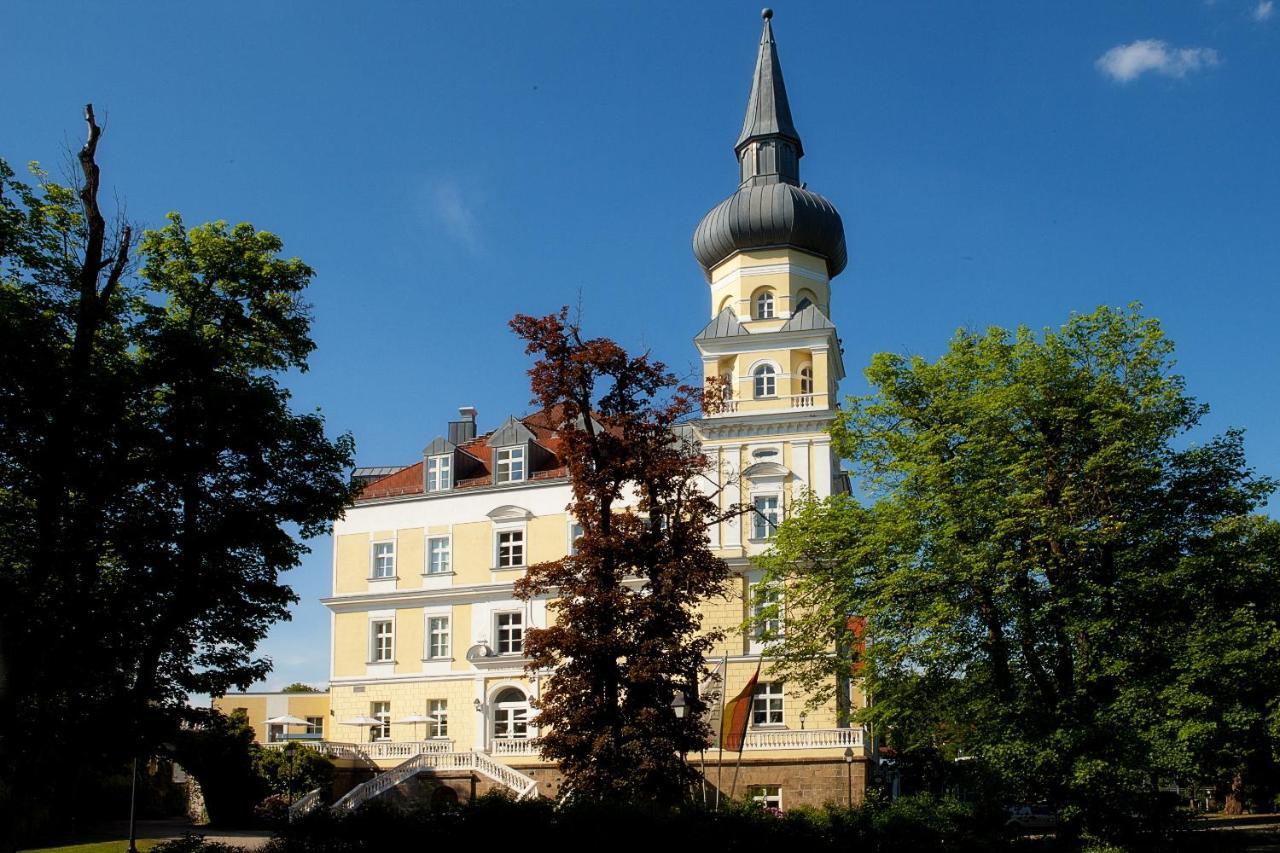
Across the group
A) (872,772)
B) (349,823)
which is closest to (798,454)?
(872,772)

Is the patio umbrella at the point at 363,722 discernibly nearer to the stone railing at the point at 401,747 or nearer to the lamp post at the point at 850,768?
the stone railing at the point at 401,747

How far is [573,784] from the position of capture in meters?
26.0

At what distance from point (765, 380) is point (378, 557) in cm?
1595

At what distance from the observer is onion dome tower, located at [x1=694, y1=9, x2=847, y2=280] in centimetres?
4266

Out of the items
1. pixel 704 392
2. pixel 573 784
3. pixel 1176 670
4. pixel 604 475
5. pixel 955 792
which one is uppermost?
pixel 704 392

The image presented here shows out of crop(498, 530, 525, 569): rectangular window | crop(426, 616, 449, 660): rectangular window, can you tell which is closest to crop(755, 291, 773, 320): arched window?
crop(498, 530, 525, 569): rectangular window

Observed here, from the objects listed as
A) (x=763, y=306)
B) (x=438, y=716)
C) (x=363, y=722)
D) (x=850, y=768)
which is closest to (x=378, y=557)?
(x=438, y=716)

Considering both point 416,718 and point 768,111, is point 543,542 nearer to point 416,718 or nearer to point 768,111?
point 416,718

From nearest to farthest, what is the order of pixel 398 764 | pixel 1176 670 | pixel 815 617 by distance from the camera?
pixel 1176 670 < pixel 815 617 < pixel 398 764

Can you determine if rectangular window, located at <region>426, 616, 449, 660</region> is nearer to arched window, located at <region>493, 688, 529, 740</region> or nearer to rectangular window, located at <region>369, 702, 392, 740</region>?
rectangular window, located at <region>369, 702, 392, 740</region>

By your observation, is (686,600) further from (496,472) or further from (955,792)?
(955,792)

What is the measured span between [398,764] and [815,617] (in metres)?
16.3

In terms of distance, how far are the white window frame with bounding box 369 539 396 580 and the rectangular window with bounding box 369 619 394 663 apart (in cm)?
168

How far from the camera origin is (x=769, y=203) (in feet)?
140
